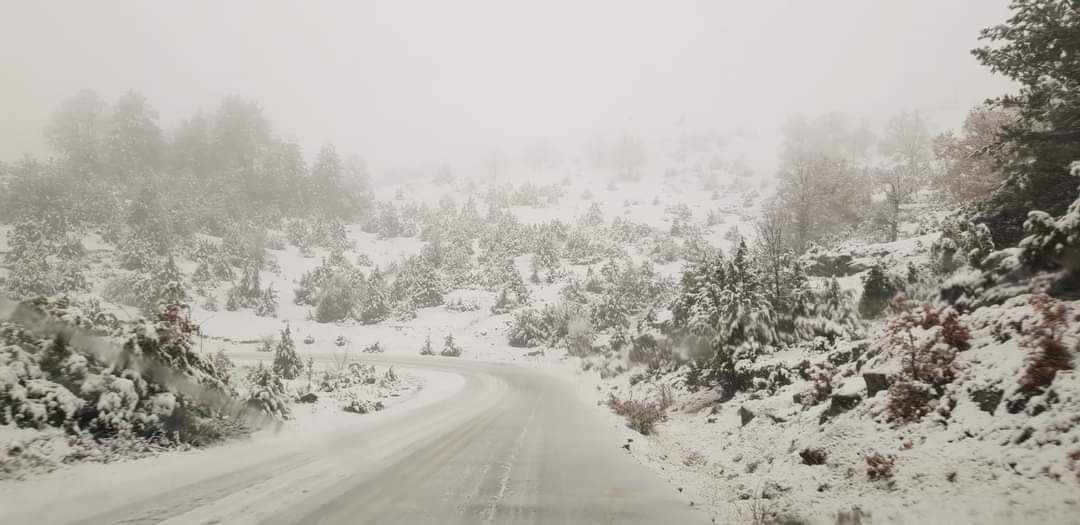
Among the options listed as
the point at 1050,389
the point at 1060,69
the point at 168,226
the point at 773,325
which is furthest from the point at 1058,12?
the point at 168,226

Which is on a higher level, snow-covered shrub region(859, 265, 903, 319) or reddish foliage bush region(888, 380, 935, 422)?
snow-covered shrub region(859, 265, 903, 319)

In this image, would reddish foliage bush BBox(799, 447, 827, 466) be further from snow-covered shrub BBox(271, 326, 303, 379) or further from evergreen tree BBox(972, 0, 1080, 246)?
snow-covered shrub BBox(271, 326, 303, 379)

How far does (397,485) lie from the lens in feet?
17.4

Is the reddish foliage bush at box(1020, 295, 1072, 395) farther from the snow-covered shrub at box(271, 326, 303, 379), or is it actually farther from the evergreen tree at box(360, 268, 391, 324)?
the evergreen tree at box(360, 268, 391, 324)

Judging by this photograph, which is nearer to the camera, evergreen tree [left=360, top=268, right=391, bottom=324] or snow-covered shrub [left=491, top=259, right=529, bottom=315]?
evergreen tree [left=360, top=268, right=391, bottom=324]

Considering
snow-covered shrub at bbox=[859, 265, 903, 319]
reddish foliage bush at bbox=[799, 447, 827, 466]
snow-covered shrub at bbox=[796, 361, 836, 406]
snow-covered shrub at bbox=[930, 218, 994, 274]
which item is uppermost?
snow-covered shrub at bbox=[930, 218, 994, 274]

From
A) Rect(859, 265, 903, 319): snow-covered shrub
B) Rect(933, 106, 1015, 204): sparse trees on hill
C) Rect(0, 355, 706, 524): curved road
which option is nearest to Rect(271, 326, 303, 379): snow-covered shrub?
Rect(0, 355, 706, 524): curved road

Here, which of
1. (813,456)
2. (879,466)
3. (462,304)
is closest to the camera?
(879,466)

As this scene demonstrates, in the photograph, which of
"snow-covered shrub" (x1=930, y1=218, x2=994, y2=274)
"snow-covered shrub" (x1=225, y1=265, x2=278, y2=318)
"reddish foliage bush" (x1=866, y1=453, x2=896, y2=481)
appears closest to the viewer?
"reddish foliage bush" (x1=866, y1=453, x2=896, y2=481)

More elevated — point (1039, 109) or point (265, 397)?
point (1039, 109)

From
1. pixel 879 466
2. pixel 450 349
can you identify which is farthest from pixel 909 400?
pixel 450 349

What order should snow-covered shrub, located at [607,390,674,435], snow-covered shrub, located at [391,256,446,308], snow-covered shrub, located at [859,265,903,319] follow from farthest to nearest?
snow-covered shrub, located at [391,256,446,308], snow-covered shrub, located at [859,265,903,319], snow-covered shrub, located at [607,390,674,435]

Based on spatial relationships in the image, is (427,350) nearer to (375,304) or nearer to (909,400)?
(375,304)

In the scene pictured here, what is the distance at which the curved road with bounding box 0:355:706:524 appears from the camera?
4398 mm
